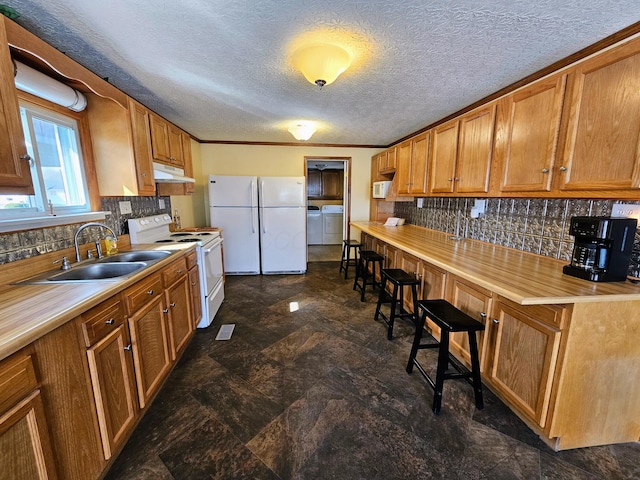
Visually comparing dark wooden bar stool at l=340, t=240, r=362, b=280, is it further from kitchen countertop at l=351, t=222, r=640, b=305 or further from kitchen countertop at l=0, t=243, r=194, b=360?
kitchen countertop at l=0, t=243, r=194, b=360

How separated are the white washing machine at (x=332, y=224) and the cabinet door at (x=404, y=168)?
3.24 m

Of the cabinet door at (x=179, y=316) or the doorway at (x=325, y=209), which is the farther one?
the doorway at (x=325, y=209)

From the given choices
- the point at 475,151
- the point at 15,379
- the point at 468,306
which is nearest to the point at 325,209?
the point at 475,151

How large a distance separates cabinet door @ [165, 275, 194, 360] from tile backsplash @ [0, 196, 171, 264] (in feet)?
2.29

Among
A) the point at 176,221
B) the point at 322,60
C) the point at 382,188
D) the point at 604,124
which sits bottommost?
the point at 176,221

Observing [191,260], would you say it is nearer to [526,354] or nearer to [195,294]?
[195,294]

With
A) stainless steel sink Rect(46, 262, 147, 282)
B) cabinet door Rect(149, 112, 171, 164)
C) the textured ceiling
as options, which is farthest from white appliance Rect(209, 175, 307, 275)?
stainless steel sink Rect(46, 262, 147, 282)

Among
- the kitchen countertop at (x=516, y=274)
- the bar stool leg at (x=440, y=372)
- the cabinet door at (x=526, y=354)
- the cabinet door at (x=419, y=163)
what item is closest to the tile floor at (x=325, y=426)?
the bar stool leg at (x=440, y=372)

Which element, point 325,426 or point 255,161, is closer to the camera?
point 325,426

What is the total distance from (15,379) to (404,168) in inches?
143

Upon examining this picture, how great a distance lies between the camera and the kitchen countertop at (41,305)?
0.87 metres

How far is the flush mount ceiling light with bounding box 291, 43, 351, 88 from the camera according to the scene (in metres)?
1.59

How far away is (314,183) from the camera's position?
24.0 ft

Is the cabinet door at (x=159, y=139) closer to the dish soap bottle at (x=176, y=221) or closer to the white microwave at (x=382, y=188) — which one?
the dish soap bottle at (x=176, y=221)
